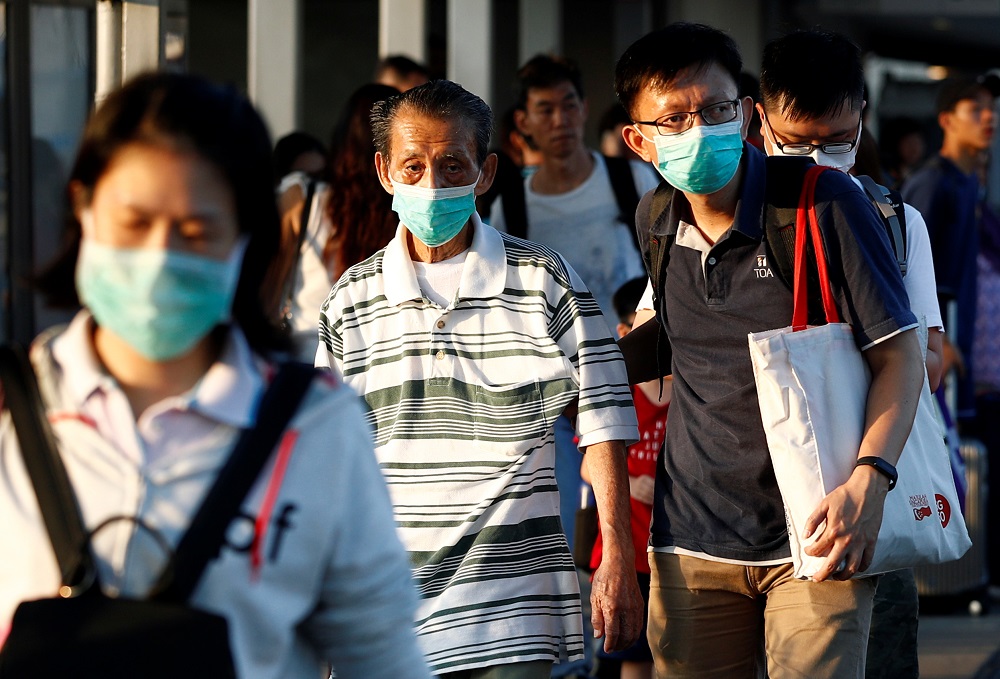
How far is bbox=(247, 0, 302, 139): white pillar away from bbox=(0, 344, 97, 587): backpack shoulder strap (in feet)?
25.8

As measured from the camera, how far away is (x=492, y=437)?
338cm

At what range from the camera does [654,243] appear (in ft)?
11.7

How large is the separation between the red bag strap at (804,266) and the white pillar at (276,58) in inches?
267

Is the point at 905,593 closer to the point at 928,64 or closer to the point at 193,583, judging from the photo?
the point at 193,583

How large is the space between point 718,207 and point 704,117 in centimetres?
20

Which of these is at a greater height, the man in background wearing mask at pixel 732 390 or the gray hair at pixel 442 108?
the gray hair at pixel 442 108

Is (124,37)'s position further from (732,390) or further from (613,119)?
(613,119)

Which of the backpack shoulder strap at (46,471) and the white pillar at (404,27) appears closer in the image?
the backpack shoulder strap at (46,471)

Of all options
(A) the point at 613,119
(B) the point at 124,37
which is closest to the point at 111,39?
(B) the point at 124,37

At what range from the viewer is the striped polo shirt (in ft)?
11.0

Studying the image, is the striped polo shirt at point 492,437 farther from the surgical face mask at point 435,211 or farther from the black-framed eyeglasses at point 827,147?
the black-framed eyeglasses at point 827,147

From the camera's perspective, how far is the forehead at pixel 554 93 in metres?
6.23

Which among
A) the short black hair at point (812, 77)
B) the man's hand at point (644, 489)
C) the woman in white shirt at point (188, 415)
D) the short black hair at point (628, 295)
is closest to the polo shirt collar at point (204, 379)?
the woman in white shirt at point (188, 415)

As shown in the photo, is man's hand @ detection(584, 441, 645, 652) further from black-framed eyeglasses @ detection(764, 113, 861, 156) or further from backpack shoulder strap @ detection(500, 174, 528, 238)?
backpack shoulder strap @ detection(500, 174, 528, 238)
